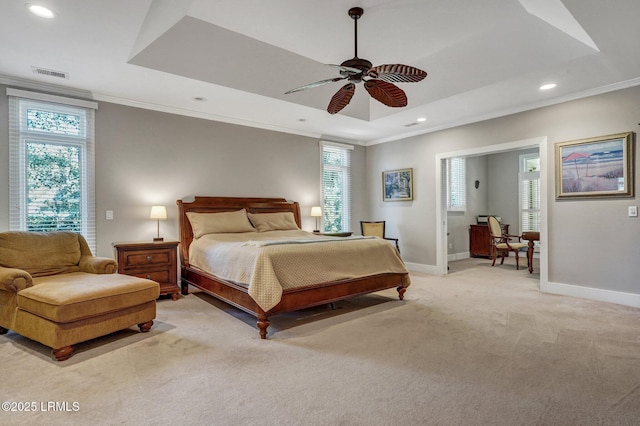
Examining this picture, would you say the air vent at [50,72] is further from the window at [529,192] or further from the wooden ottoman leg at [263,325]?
the window at [529,192]

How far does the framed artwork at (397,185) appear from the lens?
6.44 meters

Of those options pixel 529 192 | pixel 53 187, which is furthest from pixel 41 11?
pixel 529 192

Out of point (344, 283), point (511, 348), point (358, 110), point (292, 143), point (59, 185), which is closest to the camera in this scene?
point (511, 348)

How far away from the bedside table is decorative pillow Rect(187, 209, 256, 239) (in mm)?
456

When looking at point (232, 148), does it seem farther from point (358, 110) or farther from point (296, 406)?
point (296, 406)

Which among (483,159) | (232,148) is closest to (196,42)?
(232,148)

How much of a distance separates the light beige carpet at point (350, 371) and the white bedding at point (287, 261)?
1.45 ft

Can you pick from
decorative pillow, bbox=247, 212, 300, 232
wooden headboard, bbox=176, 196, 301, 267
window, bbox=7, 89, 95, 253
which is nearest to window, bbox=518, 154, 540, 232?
A: wooden headboard, bbox=176, 196, 301, 267

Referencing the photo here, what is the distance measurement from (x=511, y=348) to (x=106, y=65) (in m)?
4.62

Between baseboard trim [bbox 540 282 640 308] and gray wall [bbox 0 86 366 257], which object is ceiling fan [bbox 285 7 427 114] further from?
baseboard trim [bbox 540 282 640 308]

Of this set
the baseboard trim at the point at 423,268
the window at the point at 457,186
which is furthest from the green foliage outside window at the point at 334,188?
the window at the point at 457,186

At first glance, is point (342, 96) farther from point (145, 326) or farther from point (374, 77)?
point (145, 326)

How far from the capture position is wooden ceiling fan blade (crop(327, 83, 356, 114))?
307cm

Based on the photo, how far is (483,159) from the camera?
852 centimetres
